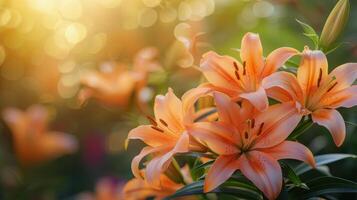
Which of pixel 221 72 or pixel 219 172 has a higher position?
pixel 221 72

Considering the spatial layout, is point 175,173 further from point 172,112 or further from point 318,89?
point 318,89

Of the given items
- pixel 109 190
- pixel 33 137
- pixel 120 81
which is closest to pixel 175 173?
pixel 120 81

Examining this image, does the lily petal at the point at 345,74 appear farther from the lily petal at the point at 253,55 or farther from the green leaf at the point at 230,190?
the green leaf at the point at 230,190

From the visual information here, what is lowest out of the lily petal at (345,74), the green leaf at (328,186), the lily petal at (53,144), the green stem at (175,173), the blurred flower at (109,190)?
the green leaf at (328,186)

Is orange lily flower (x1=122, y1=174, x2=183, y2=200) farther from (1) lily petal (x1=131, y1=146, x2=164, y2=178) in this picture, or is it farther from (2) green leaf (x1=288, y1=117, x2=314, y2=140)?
(2) green leaf (x1=288, y1=117, x2=314, y2=140)

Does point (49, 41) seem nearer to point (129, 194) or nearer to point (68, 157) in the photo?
point (68, 157)

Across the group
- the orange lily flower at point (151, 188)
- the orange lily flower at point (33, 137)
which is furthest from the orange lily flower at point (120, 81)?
the orange lily flower at point (33, 137)
